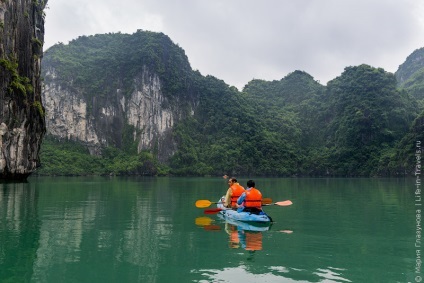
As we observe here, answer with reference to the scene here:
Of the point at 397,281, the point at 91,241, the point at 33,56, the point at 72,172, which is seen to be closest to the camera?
the point at 397,281

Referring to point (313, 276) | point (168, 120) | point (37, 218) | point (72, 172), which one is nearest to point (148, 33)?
point (168, 120)

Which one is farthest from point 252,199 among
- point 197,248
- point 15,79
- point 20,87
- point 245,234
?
point 15,79

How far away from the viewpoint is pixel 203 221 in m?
14.1

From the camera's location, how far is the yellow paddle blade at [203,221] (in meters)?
13.6

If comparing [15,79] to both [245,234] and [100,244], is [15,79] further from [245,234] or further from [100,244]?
[245,234]

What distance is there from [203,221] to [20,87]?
26720mm

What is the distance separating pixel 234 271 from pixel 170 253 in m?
2.11

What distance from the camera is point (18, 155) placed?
3647 centimetres

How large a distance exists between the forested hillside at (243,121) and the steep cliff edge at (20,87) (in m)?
41.5

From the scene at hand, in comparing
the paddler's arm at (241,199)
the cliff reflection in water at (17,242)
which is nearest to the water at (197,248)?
the cliff reflection in water at (17,242)

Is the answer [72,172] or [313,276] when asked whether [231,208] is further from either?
[72,172]

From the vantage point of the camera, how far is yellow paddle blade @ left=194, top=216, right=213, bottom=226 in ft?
44.7

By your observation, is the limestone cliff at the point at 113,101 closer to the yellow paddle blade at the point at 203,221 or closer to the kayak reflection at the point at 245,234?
the yellow paddle blade at the point at 203,221

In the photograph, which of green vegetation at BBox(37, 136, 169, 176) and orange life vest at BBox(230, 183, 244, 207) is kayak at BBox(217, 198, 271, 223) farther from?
green vegetation at BBox(37, 136, 169, 176)
